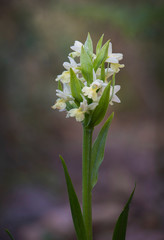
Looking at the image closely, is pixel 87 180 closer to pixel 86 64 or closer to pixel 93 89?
pixel 93 89

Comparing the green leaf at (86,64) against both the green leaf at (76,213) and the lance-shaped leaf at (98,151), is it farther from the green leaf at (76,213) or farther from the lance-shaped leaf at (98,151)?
the green leaf at (76,213)

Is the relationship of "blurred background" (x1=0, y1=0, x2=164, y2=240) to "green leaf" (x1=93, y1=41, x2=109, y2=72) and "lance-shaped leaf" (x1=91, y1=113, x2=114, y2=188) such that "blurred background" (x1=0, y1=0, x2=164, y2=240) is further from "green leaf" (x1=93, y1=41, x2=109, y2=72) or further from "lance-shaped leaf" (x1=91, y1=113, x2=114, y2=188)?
"green leaf" (x1=93, y1=41, x2=109, y2=72)

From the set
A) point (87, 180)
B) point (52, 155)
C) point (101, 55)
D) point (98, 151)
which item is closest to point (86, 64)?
point (101, 55)

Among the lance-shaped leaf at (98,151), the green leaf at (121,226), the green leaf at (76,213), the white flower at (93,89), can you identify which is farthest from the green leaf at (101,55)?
the green leaf at (121,226)

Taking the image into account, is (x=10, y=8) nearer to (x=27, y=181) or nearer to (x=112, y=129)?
(x=27, y=181)

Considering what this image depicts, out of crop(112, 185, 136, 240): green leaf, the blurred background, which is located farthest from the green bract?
the blurred background

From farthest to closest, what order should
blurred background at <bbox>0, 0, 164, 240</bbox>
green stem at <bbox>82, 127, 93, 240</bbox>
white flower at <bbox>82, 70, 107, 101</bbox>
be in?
blurred background at <bbox>0, 0, 164, 240</bbox>, green stem at <bbox>82, 127, 93, 240</bbox>, white flower at <bbox>82, 70, 107, 101</bbox>
